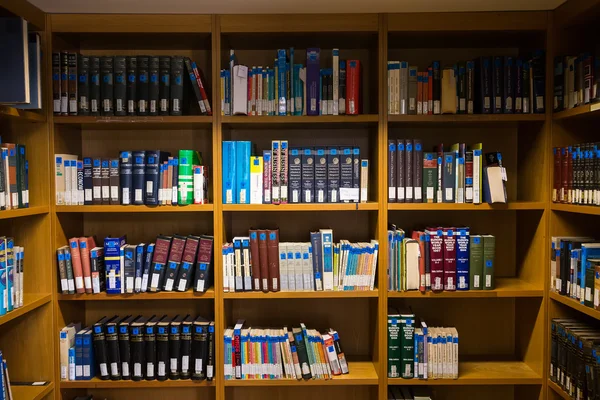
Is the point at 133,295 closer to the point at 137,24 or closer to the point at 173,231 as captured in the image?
the point at 173,231

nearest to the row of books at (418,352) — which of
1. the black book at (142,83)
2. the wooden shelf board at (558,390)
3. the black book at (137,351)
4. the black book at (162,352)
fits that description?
the wooden shelf board at (558,390)

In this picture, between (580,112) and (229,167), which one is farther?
(229,167)

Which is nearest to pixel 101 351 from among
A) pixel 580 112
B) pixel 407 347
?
pixel 407 347

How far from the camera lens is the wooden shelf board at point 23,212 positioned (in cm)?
207

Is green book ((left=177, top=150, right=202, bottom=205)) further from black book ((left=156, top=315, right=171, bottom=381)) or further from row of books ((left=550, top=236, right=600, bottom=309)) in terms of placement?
row of books ((left=550, top=236, right=600, bottom=309))

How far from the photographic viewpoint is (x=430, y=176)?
248cm

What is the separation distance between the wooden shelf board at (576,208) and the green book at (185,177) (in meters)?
1.88

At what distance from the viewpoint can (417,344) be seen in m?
2.49

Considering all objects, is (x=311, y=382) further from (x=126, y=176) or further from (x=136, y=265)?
(x=126, y=176)

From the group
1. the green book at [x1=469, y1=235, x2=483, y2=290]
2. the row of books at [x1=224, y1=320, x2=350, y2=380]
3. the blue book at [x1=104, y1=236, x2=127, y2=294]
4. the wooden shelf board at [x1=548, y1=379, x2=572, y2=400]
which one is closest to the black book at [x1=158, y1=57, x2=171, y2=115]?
the blue book at [x1=104, y1=236, x2=127, y2=294]

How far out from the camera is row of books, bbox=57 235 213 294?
248 cm

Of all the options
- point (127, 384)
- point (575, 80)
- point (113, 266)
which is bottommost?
point (127, 384)

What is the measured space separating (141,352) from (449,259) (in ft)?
5.60

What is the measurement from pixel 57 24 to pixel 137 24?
41 centimetres
